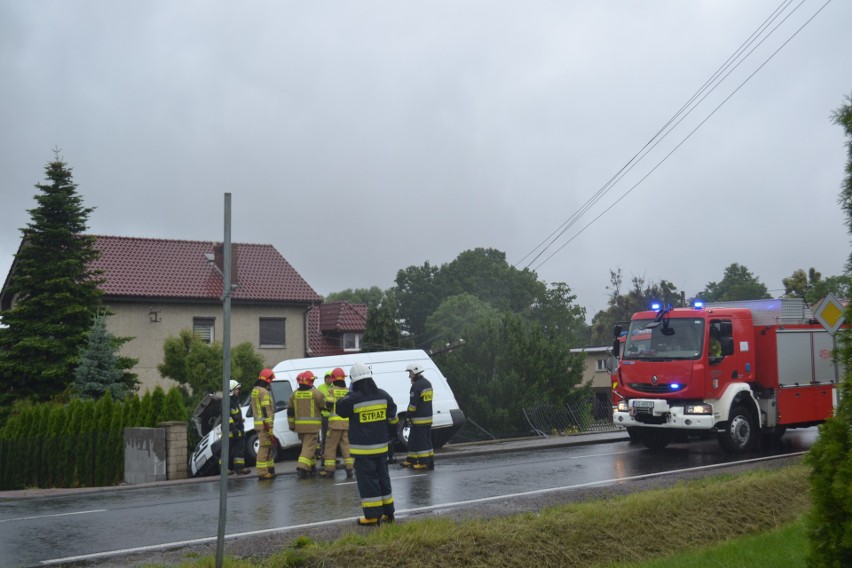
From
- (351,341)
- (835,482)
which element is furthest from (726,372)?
(351,341)

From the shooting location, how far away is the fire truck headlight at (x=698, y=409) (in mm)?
16125

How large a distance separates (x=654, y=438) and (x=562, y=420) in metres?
7.37

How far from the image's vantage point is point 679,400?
16469 mm

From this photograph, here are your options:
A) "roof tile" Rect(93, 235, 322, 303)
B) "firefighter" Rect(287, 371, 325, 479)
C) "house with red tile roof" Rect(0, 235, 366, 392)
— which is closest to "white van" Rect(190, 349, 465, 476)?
"firefighter" Rect(287, 371, 325, 479)

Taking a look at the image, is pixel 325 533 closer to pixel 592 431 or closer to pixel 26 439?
pixel 26 439

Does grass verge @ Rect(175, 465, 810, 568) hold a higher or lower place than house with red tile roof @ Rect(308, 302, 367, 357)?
lower

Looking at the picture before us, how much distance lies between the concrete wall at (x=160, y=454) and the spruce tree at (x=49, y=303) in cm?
833

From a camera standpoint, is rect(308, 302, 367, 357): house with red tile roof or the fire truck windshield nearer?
the fire truck windshield

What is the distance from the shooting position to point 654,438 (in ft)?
60.1

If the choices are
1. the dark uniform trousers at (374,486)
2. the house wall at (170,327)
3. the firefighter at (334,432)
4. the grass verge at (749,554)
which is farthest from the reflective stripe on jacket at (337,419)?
the house wall at (170,327)

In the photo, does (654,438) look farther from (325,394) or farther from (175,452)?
(175,452)

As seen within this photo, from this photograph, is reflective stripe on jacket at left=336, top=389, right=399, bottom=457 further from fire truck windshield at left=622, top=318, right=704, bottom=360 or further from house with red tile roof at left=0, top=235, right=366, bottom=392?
house with red tile roof at left=0, top=235, right=366, bottom=392

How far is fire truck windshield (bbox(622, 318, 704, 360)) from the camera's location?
16.5 metres

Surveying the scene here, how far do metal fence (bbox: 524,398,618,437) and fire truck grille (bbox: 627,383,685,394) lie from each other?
26.2 ft
